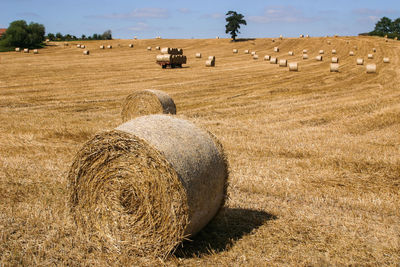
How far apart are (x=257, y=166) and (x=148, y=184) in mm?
3993

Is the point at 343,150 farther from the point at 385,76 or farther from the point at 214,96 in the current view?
the point at 385,76

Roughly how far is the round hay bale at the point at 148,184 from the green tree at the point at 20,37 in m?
50.8

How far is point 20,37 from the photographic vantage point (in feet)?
169

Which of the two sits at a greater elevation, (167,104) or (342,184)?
(167,104)

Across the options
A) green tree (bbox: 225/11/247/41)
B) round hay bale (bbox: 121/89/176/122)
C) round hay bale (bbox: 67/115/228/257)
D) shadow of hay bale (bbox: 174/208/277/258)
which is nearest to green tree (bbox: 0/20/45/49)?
green tree (bbox: 225/11/247/41)

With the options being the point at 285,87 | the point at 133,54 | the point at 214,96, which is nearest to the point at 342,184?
the point at 214,96

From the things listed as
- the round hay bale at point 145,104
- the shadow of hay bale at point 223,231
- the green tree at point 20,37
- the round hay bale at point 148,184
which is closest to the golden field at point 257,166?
the shadow of hay bale at point 223,231

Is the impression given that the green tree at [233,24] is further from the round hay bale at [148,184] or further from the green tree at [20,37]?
the round hay bale at [148,184]

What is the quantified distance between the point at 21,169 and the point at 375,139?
7.98m

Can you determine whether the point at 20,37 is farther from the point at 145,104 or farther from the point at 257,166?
the point at 257,166

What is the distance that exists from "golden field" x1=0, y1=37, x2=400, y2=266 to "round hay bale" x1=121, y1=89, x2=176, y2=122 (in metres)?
0.67

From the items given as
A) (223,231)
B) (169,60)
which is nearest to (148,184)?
(223,231)

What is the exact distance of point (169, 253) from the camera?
4891 millimetres

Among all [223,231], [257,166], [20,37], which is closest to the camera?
[223,231]
